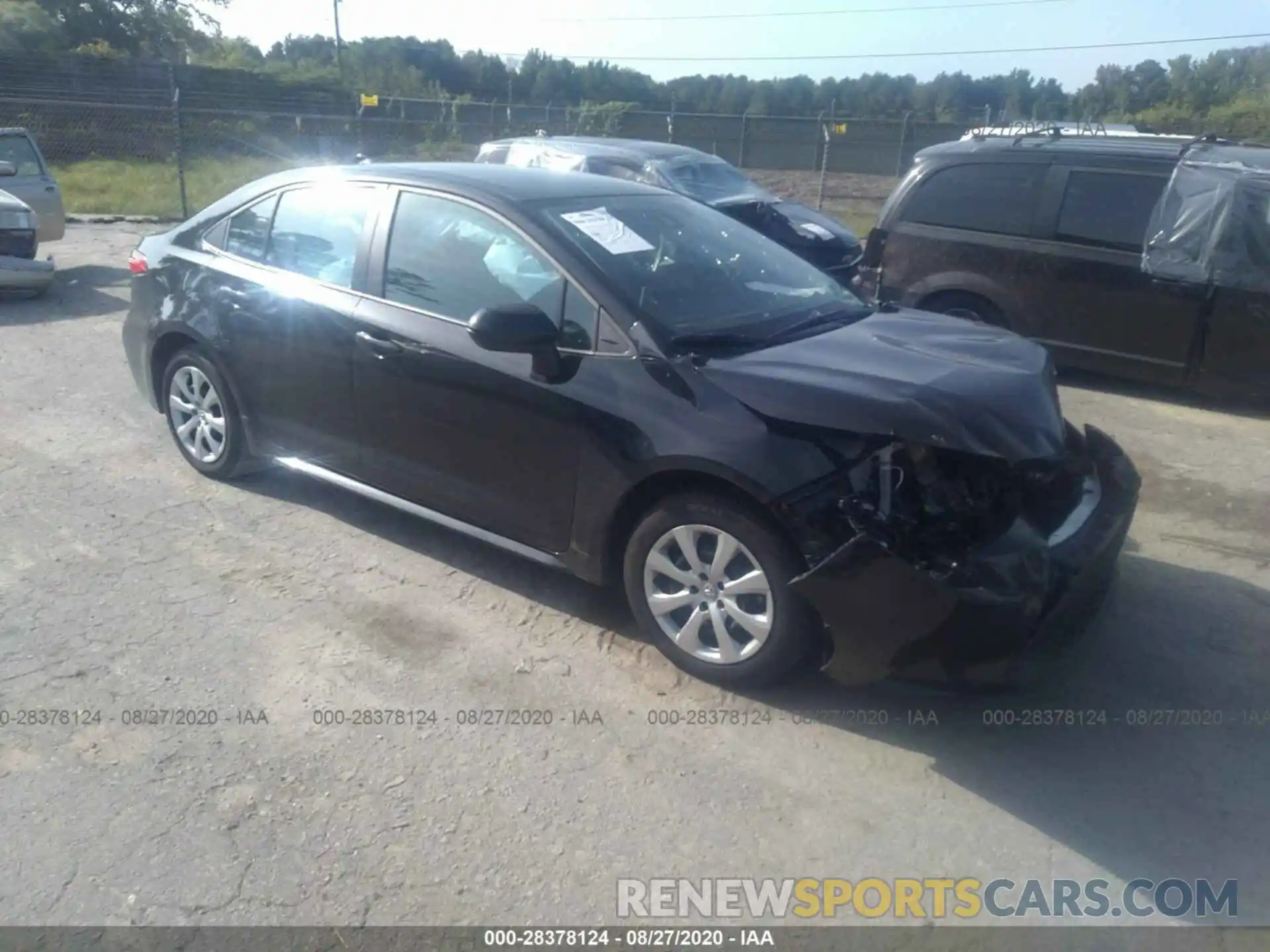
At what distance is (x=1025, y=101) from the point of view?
3400cm

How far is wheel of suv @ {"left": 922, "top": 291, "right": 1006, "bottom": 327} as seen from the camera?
805 centimetres

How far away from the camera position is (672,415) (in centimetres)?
372

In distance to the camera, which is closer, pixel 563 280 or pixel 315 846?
pixel 315 846

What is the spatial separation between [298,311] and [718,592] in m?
2.35

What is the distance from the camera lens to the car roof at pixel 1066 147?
25.3 feet

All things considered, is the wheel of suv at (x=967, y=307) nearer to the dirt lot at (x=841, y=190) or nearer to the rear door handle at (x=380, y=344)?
the rear door handle at (x=380, y=344)

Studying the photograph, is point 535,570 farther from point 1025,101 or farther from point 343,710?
point 1025,101

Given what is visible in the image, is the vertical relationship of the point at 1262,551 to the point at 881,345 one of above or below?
below

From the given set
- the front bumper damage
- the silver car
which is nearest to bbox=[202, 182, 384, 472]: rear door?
the front bumper damage

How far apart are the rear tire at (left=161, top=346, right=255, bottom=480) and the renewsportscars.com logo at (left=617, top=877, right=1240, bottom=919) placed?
339 centimetres

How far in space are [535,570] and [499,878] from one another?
1.94 m

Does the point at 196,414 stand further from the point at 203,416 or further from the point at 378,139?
the point at 378,139

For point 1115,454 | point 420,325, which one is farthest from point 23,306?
point 1115,454

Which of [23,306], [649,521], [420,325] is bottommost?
[23,306]
